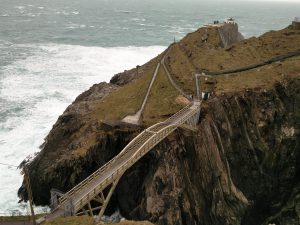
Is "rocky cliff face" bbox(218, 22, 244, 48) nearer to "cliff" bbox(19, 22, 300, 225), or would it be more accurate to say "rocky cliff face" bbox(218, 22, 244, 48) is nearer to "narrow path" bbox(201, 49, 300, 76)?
"narrow path" bbox(201, 49, 300, 76)

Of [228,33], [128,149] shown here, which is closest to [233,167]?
[128,149]

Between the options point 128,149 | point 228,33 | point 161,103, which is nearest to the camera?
point 128,149

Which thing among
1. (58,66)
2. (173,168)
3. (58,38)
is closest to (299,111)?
(173,168)

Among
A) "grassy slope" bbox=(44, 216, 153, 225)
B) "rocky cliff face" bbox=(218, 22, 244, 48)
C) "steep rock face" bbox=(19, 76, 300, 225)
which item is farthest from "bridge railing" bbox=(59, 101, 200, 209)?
"rocky cliff face" bbox=(218, 22, 244, 48)

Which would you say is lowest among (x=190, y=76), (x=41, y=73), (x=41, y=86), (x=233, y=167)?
(x=41, y=86)

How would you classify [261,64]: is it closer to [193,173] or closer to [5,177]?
[193,173]

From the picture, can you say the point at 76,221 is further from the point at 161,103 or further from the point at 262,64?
the point at 262,64
